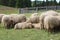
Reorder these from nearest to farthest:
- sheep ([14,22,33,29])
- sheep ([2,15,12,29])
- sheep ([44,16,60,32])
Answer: sheep ([44,16,60,32]) → sheep ([14,22,33,29]) → sheep ([2,15,12,29])

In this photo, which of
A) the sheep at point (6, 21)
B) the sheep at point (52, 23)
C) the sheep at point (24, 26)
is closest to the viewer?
the sheep at point (52, 23)

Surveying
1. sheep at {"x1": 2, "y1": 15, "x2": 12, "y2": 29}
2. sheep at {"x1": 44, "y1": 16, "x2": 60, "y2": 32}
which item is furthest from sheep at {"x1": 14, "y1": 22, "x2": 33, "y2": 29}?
sheep at {"x1": 44, "y1": 16, "x2": 60, "y2": 32}

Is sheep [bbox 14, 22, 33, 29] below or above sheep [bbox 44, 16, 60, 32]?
below

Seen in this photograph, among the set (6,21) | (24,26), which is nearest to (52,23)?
(24,26)

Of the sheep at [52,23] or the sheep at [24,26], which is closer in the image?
the sheep at [52,23]

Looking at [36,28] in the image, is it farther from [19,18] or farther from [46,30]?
[19,18]

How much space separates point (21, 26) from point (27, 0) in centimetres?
3246

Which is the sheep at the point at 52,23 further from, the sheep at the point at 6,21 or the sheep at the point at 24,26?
the sheep at the point at 6,21

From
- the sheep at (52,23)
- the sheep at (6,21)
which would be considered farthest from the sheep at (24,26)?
the sheep at (52,23)

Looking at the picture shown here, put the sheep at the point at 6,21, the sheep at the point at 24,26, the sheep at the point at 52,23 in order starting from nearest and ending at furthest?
the sheep at the point at 52,23
the sheep at the point at 24,26
the sheep at the point at 6,21

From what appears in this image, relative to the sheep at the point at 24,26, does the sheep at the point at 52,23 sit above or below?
above

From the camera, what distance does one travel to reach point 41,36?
30.8 ft

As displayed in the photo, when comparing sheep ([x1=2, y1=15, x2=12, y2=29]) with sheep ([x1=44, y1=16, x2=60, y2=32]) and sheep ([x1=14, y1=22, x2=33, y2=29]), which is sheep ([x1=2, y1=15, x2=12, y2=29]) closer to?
sheep ([x1=14, y1=22, x2=33, y2=29])

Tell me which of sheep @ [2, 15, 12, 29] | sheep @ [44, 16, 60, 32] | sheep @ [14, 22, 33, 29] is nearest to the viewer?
sheep @ [44, 16, 60, 32]
